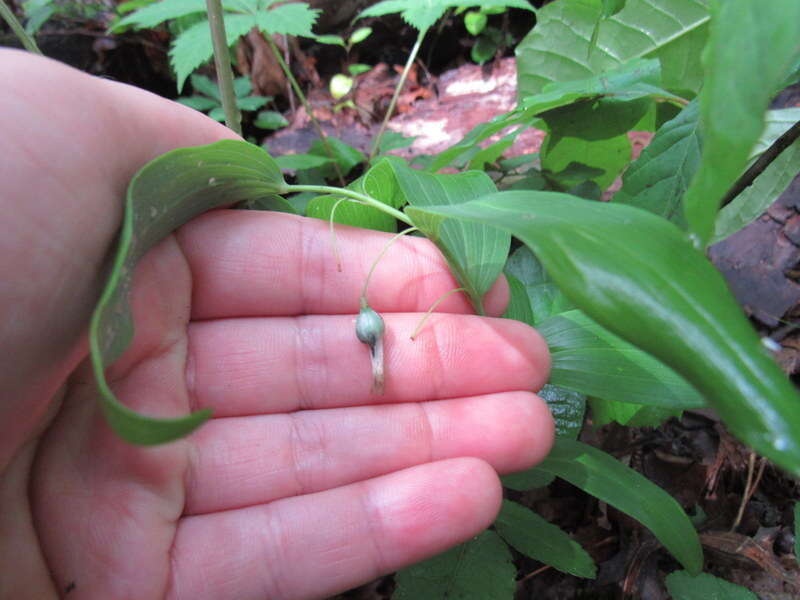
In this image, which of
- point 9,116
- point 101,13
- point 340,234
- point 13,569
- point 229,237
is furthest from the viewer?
point 101,13

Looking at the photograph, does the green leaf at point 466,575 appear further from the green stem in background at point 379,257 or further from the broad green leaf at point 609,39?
the broad green leaf at point 609,39

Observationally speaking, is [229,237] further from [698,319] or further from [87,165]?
[698,319]

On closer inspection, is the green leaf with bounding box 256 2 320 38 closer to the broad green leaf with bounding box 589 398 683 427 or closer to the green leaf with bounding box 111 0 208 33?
the green leaf with bounding box 111 0 208 33

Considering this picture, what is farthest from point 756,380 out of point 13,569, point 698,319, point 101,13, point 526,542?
point 101,13

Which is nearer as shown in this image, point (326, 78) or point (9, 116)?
point (9, 116)

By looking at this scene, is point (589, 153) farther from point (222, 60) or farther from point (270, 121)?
point (270, 121)

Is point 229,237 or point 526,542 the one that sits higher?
point 229,237
